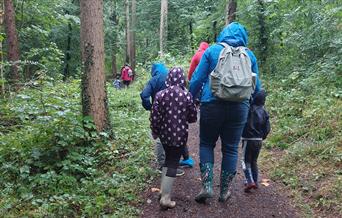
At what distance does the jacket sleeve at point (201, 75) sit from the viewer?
462cm

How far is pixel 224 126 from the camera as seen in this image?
4633mm

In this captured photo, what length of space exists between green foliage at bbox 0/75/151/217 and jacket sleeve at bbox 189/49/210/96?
1754 mm

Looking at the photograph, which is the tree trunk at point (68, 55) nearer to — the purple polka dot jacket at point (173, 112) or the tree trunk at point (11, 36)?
the tree trunk at point (11, 36)

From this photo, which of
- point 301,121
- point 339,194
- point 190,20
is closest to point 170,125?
point 339,194

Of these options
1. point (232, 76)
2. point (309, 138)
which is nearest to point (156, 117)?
point (232, 76)

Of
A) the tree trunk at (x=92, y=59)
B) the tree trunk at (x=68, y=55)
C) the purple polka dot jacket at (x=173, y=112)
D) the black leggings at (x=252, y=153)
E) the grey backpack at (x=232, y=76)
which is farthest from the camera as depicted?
the tree trunk at (x=68, y=55)

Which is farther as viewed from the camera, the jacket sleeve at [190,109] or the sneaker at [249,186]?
the sneaker at [249,186]

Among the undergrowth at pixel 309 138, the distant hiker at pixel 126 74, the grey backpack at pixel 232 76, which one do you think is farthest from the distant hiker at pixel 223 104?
the distant hiker at pixel 126 74

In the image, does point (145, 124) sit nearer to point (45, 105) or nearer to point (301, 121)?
point (45, 105)

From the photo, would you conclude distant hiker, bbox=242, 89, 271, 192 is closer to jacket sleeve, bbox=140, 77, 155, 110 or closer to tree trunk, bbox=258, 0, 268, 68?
jacket sleeve, bbox=140, 77, 155, 110

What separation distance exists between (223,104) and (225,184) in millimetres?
1160

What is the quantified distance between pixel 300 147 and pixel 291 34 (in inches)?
229

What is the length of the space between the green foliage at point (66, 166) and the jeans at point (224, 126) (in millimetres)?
1306

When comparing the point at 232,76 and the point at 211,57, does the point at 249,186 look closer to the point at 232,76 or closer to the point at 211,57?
the point at 232,76
